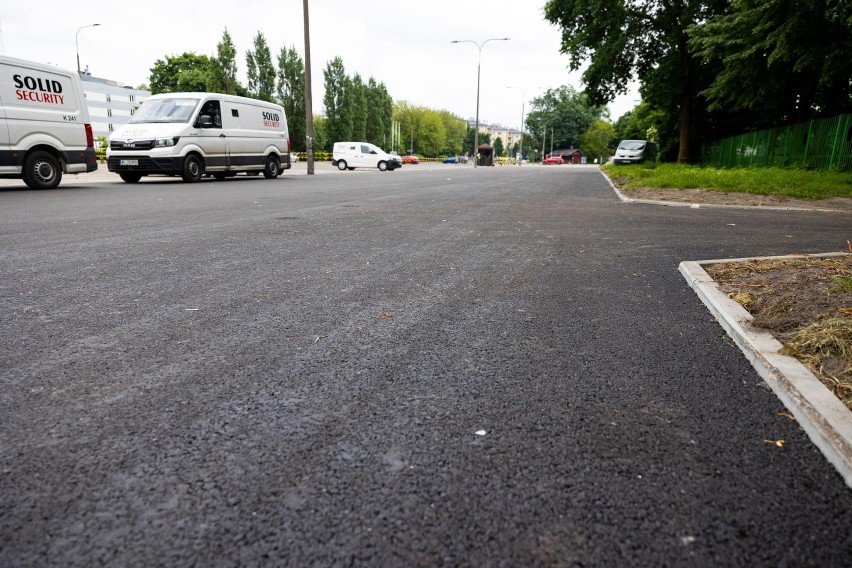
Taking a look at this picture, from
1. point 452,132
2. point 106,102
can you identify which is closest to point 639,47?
point 452,132

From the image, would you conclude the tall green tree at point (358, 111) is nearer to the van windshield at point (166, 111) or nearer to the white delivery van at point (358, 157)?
the white delivery van at point (358, 157)

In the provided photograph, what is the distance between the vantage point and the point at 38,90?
12.0m

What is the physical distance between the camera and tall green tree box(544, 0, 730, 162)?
83.9 ft

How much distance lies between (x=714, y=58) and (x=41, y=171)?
2063cm

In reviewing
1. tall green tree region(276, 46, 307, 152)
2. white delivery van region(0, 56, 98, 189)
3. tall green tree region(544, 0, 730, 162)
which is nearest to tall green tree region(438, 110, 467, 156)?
tall green tree region(276, 46, 307, 152)

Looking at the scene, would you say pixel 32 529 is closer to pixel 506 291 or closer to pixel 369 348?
pixel 369 348

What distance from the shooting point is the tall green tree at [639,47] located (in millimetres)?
25578

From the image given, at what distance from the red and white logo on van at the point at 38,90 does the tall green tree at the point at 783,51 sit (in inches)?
648

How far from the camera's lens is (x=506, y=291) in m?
4.27

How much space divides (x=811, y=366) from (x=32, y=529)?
3.12 metres

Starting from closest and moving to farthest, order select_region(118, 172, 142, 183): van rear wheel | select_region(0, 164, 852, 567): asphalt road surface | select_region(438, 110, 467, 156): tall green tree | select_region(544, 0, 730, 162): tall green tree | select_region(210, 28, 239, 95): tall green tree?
select_region(0, 164, 852, 567): asphalt road surface → select_region(118, 172, 142, 183): van rear wheel → select_region(544, 0, 730, 162): tall green tree → select_region(210, 28, 239, 95): tall green tree → select_region(438, 110, 467, 156): tall green tree

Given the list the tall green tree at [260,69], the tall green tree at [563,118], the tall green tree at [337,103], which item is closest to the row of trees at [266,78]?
the tall green tree at [260,69]

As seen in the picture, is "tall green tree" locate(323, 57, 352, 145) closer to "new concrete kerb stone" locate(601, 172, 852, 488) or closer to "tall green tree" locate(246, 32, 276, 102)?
"tall green tree" locate(246, 32, 276, 102)

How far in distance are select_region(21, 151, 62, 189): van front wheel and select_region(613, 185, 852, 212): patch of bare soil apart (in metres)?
13.5
